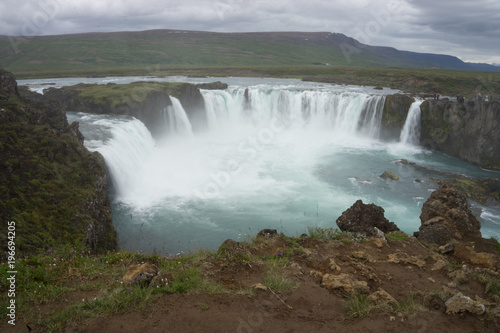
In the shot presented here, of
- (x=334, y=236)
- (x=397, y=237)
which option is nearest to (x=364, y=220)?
(x=397, y=237)

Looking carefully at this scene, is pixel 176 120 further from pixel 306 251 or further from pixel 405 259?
pixel 405 259

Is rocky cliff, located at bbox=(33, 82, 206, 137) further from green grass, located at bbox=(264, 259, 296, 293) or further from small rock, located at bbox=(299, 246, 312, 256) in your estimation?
green grass, located at bbox=(264, 259, 296, 293)

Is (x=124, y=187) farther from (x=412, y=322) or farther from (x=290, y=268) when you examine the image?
(x=412, y=322)

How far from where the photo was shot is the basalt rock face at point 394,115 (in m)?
35.3

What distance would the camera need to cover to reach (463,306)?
5.39m

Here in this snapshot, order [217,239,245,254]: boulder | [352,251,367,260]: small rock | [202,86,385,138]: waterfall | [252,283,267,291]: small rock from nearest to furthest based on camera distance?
[252,283,267,291]: small rock, [217,239,245,254]: boulder, [352,251,367,260]: small rock, [202,86,385,138]: waterfall

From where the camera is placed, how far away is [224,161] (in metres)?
28.2

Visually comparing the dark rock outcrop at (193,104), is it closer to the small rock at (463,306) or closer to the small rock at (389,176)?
the small rock at (389,176)

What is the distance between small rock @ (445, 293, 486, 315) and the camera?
5316 millimetres

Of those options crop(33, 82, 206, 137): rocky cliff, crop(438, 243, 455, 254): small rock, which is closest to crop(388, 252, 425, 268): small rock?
crop(438, 243, 455, 254): small rock

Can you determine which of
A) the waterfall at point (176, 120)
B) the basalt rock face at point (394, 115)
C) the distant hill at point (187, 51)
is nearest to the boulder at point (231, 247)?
the waterfall at point (176, 120)

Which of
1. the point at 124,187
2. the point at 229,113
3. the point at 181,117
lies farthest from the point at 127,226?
the point at 229,113

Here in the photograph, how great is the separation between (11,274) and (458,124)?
3720 centimetres

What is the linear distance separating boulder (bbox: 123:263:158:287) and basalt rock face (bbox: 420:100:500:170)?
3346cm
